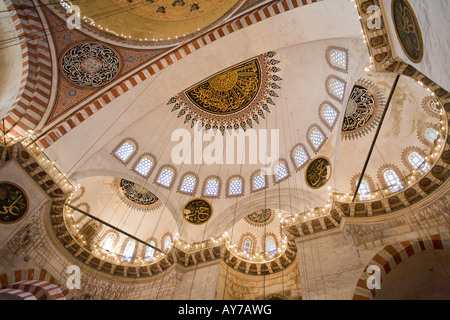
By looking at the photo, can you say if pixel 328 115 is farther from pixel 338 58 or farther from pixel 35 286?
pixel 35 286

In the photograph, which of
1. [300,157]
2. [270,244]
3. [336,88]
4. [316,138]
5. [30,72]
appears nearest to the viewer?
[30,72]

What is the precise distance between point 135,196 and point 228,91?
21.0ft

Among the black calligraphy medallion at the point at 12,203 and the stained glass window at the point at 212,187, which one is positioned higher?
the stained glass window at the point at 212,187

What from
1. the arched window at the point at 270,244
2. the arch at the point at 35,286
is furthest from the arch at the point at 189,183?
the arch at the point at 35,286

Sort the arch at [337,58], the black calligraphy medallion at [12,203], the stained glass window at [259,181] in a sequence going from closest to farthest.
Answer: the black calligraphy medallion at [12,203] → the arch at [337,58] → the stained glass window at [259,181]

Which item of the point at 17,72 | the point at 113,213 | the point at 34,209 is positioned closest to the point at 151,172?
the point at 113,213

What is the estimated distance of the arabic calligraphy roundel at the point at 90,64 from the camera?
949 cm

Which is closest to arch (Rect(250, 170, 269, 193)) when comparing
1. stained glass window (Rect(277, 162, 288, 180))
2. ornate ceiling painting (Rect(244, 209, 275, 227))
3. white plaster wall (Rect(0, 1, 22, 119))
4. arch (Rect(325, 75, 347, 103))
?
stained glass window (Rect(277, 162, 288, 180))

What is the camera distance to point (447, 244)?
6.91 meters

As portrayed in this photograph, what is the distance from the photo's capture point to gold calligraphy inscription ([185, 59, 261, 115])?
1251 centimetres

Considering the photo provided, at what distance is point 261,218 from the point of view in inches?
523

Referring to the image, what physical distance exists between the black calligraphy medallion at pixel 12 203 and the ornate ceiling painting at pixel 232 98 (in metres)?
6.56

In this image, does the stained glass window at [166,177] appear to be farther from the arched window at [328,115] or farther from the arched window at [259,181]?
the arched window at [328,115]

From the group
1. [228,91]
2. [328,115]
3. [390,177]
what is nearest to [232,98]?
[228,91]
